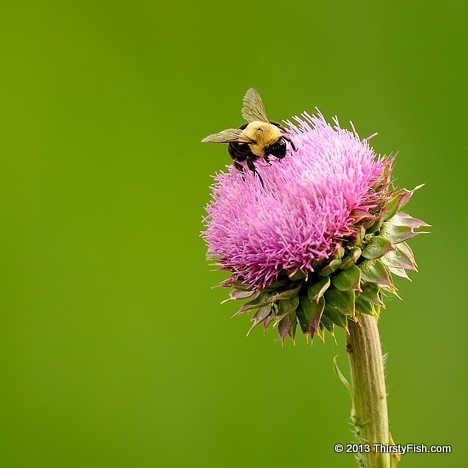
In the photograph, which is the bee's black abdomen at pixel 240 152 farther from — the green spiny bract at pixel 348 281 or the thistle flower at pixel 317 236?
the green spiny bract at pixel 348 281

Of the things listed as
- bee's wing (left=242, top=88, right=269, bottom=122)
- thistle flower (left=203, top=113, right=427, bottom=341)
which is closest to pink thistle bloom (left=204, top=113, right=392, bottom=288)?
thistle flower (left=203, top=113, right=427, bottom=341)

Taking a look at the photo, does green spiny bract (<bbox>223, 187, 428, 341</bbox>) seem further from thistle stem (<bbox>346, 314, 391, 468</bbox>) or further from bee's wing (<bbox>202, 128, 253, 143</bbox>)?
bee's wing (<bbox>202, 128, 253, 143</bbox>)

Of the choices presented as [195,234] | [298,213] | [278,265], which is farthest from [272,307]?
[195,234]

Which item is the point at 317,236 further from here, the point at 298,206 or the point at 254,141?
the point at 254,141

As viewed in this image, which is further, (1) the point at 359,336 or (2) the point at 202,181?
(2) the point at 202,181

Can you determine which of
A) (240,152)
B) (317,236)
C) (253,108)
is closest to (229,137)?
(240,152)

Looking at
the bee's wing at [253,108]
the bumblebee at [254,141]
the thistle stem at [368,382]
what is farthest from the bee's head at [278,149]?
the thistle stem at [368,382]

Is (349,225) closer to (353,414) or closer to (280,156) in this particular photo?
(280,156)
